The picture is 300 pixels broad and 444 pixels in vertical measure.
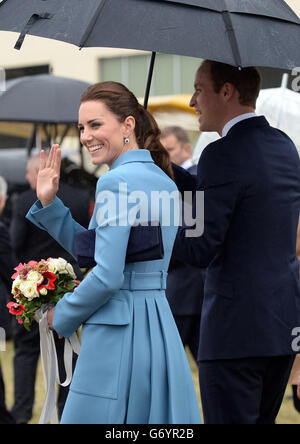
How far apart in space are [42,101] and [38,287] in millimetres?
4184

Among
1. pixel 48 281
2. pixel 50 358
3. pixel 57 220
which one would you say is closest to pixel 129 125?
pixel 57 220

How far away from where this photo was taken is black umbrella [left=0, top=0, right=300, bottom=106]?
3000 mm

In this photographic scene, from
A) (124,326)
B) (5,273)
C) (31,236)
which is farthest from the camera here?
(31,236)

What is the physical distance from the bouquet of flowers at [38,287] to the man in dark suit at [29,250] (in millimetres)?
2565

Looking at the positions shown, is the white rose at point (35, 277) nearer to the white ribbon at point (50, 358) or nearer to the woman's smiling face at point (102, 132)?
the white ribbon at point (50, 358)

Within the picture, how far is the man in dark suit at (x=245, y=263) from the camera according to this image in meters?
3.29

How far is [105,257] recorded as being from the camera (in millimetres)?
2869

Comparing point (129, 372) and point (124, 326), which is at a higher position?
point (124, 326)

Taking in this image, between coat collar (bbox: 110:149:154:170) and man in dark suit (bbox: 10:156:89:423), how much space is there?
9.07 feet

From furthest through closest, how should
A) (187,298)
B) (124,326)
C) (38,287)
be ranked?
1. (187,298)
2. (38,287)
3. (124,326)

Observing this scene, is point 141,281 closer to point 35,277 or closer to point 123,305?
point 123,305

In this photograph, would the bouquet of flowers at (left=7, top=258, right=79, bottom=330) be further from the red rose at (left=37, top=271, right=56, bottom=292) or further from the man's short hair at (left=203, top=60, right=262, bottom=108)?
the man's short hair at (left=203, top=60, right=262, bottom=108)

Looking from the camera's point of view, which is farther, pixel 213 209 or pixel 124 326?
pixel 213 209

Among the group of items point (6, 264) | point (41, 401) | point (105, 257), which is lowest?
point (41, 401)
